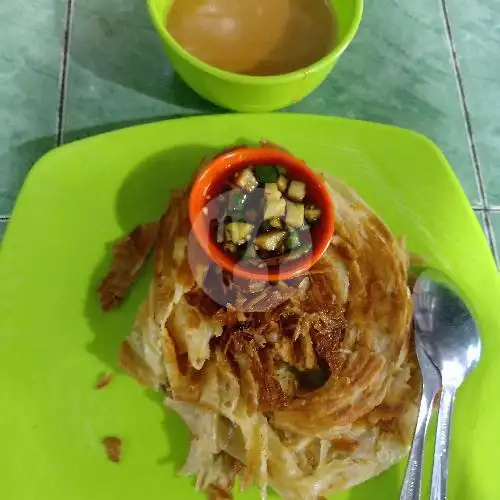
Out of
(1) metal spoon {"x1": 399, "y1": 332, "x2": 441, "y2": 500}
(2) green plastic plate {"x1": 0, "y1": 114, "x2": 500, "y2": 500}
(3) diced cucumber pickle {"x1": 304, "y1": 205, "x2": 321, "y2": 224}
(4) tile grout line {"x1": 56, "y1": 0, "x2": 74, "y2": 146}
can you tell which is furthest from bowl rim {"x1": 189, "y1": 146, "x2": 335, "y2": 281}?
(4) tile grout line {"x1": 56, "y1": 0, "x2": 74, "y2": 146}

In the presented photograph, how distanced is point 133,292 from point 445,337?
461 millimetres

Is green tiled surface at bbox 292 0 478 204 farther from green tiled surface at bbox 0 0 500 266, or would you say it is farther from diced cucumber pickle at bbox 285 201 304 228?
diced cucumber pickle at bbox 285 201 304 228

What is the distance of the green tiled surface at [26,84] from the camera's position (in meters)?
1.06

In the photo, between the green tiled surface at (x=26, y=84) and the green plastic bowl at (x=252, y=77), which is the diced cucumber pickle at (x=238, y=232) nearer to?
the green plastic bowl at (x=252, y=77)

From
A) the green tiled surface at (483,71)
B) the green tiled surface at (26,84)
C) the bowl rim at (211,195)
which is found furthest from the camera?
the green tiled surface at (483,71)

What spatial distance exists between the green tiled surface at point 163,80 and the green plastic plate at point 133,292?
0.12 m

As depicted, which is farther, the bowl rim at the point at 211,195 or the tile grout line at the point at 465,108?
the tile grout line at the point at 465,108

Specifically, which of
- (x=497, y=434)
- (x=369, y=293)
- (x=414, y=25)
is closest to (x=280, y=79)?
(x=369, y=293)

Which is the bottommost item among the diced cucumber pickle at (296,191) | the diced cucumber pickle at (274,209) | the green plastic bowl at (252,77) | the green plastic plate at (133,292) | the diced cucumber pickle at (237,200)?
the green plastic plate at (133,292)

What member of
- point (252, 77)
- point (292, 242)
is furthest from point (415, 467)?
point (252, 77)

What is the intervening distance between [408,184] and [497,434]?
1.32 ft

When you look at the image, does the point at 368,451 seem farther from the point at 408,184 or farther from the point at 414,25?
the point at 414,25

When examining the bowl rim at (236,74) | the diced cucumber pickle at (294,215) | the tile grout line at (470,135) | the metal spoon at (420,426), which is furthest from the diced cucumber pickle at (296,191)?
the tile grout line at (470,135)

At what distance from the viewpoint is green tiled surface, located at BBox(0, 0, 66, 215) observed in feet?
3.48
